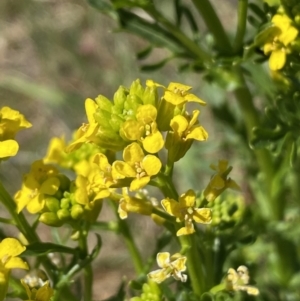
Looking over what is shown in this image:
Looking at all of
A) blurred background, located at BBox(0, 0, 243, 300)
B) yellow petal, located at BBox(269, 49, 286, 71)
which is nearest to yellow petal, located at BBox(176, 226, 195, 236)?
yellow petal, located at BBox(269, 49, 286, 71)

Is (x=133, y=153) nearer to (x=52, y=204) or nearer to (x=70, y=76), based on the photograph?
(x=52, y=204)

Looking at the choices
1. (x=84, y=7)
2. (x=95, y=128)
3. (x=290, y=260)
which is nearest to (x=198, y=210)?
(x=95, y=128)

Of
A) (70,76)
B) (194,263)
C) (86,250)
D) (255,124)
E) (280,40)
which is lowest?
(70,76)

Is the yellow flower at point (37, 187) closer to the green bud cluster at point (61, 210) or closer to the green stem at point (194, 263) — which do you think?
the green bud cluster at point (61, 210)

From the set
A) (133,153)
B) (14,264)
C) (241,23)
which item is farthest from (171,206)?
(241,23)

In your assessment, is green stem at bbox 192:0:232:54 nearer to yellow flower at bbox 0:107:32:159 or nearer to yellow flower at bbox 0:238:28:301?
yellow flower at bbox 0:107:32:159

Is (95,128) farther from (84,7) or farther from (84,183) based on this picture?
(84,7)

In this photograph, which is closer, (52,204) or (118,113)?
(118,113)
